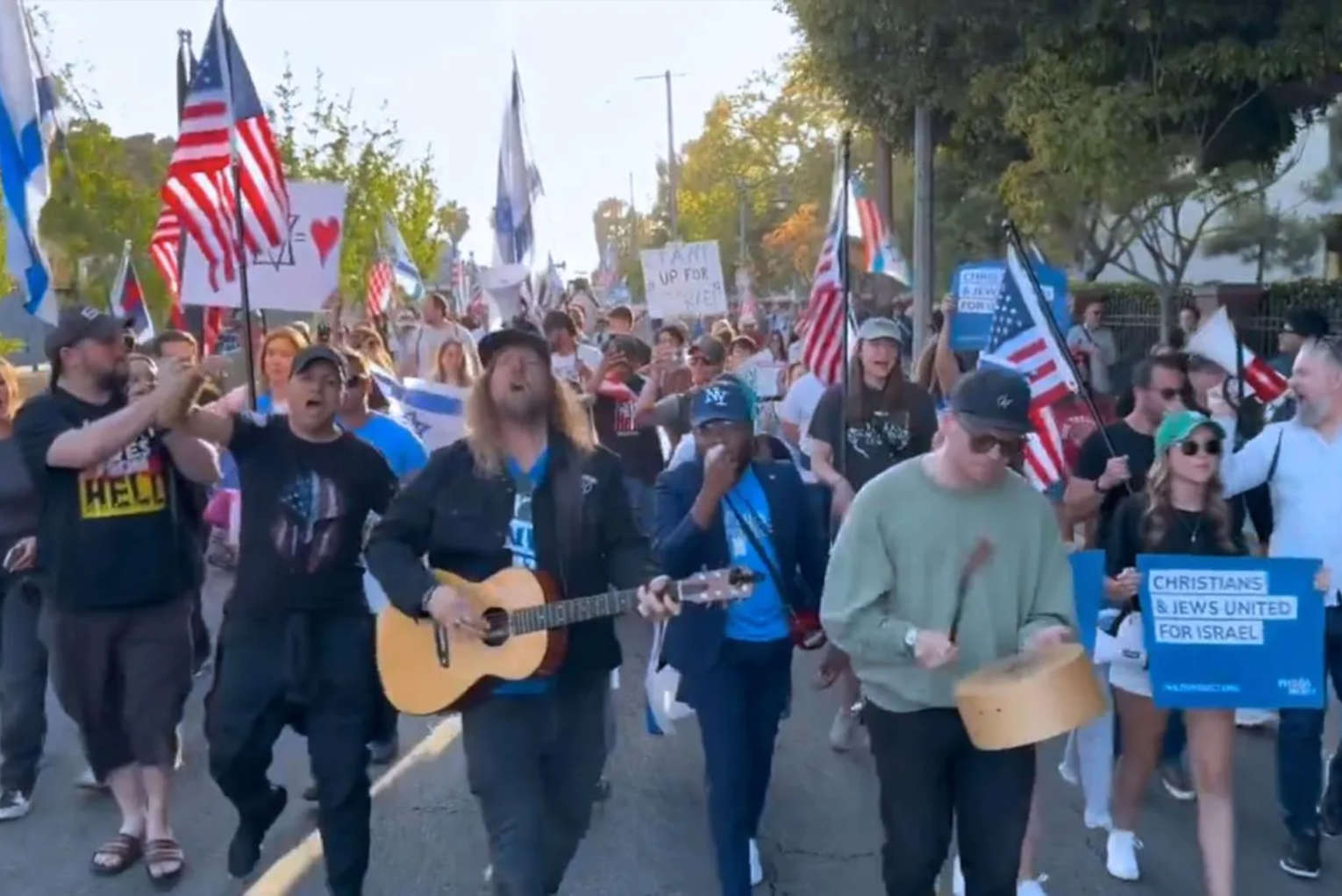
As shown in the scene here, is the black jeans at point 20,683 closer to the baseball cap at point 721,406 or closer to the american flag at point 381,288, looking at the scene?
the baseball cap at point 721,406

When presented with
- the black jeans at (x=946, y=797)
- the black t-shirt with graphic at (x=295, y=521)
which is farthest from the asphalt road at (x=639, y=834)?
the black jeans at (x=946, y=797)

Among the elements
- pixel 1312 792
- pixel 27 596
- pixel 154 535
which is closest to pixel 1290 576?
pixel 1312 792

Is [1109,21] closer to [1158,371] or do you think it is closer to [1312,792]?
[1158,371]

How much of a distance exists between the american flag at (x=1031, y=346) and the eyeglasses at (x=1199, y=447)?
1.29 meters

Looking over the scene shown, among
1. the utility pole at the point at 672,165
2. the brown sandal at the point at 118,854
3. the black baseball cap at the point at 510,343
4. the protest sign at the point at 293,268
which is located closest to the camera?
the black baseball cap at the point at 510,343

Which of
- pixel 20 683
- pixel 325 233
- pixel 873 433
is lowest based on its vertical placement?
pixel 20 683

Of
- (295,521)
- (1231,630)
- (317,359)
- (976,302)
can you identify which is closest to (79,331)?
(317,359)

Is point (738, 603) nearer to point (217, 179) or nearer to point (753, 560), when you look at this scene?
point (753, 560)

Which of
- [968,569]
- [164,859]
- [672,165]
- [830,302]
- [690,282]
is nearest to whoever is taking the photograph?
[968,569]

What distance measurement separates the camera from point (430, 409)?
9406mm

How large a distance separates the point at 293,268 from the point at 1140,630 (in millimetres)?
5761

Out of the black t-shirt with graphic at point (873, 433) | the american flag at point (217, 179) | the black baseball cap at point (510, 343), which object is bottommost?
the black t-shirt with graphic at point (873, 433)

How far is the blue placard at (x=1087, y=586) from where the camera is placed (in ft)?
17.9

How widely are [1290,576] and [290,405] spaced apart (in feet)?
10.6
